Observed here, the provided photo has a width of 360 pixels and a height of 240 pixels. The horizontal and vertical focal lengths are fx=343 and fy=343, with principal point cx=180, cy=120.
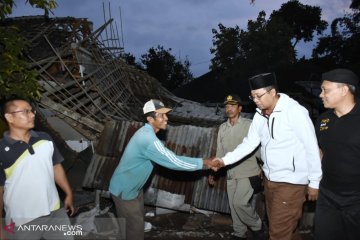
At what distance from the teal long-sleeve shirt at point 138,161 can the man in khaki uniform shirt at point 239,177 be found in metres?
1.58

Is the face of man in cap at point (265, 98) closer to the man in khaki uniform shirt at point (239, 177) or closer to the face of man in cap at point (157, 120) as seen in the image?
the face of man in cap at point (157, 120)

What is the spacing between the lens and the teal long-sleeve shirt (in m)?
4.24

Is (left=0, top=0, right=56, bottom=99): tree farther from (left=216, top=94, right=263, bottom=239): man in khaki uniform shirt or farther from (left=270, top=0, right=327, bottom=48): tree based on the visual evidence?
(left=270, top=0, right=327, bottom=48): tree

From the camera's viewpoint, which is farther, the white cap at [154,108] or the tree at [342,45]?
the tree at [342,45]

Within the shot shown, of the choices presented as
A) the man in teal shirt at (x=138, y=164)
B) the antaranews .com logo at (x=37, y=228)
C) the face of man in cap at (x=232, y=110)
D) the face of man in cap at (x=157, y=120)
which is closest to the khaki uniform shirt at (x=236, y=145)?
the face of man in cap at (x=232, y=110)

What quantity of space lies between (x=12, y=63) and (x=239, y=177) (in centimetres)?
410

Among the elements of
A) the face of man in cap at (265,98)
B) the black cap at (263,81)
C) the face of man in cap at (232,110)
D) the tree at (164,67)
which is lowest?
the face of man in cap at (232,110)

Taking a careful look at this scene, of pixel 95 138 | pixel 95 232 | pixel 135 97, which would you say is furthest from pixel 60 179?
pixel 135 97

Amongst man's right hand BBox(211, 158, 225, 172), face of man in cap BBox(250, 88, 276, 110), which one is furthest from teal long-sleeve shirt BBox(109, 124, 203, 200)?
face of man in cap BBox(250, 88, 276, 110)

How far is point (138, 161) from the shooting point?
170 inches

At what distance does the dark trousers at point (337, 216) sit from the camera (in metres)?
3.61

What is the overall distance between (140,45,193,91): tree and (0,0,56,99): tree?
43.2 meters

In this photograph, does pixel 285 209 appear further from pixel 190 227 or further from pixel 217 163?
pixel 190 227

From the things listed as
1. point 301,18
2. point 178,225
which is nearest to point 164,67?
point 301,18
